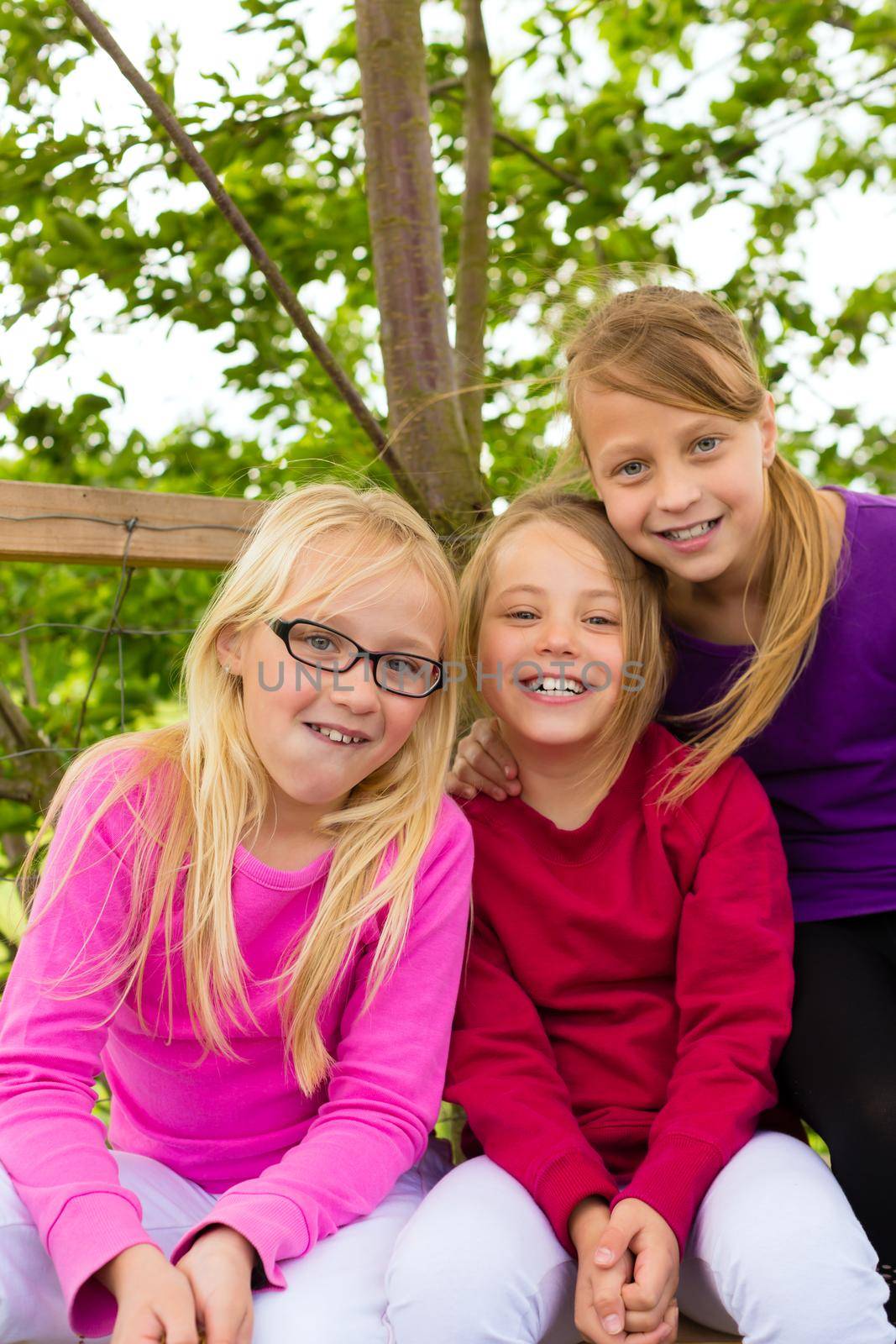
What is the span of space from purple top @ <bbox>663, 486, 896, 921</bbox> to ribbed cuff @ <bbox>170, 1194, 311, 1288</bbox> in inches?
32.3

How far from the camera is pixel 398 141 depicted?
2.03 m

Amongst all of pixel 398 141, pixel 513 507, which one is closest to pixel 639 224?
pixel 398 141

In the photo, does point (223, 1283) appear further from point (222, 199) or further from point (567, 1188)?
point (222, 199)

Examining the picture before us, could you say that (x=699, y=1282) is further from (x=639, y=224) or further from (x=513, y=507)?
(x=639, y=224)

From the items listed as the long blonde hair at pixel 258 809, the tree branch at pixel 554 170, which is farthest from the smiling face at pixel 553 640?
the tree branch at pixel 554 170

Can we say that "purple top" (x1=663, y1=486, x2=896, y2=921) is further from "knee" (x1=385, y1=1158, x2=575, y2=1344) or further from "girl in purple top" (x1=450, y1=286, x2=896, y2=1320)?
"knee" (x1=385, y1=1158, x2=575, y2=1344)

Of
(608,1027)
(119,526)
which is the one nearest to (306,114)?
(119,526)

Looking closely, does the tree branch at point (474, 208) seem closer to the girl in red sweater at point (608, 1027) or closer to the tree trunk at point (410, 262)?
the tree trunk at point (410, 262)

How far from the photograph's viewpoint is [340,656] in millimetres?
1468

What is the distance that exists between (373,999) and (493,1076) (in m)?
0.18

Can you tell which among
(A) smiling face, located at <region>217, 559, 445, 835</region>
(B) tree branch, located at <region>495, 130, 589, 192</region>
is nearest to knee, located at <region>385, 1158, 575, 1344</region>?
(A) smiling face, located at <region>217, 559, 445, 835</region>

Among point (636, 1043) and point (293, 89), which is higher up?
point (293, 89)

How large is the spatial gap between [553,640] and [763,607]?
372 mm

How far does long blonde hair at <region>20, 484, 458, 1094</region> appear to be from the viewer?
1.44 metres
